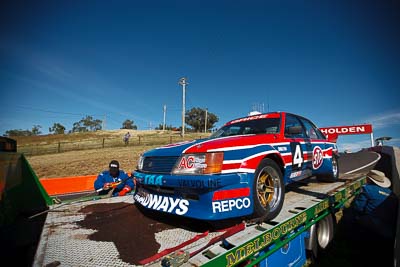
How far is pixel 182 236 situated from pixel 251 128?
7.37 feet

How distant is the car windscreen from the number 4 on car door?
0.41 m

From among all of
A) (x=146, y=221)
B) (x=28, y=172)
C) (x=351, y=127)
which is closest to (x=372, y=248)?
Answer: (x=146, y=221)

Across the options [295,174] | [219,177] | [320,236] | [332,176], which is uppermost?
[219,177]

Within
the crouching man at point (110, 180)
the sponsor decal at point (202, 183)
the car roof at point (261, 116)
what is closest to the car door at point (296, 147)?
the car roof at point (261, 116)

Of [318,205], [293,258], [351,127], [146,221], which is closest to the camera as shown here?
[146,221]

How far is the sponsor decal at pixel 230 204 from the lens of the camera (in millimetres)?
2006

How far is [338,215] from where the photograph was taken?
16.4ft

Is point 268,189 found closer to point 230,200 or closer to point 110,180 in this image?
point 230,200

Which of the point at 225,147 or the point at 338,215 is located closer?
the point at 225,147

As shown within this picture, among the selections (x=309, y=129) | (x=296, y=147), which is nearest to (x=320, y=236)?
(x=296, y=147)

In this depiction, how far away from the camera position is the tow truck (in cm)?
159

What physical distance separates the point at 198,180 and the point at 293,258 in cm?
179

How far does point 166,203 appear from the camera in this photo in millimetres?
2252

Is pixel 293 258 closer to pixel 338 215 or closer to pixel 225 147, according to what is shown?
pixel 225 147
